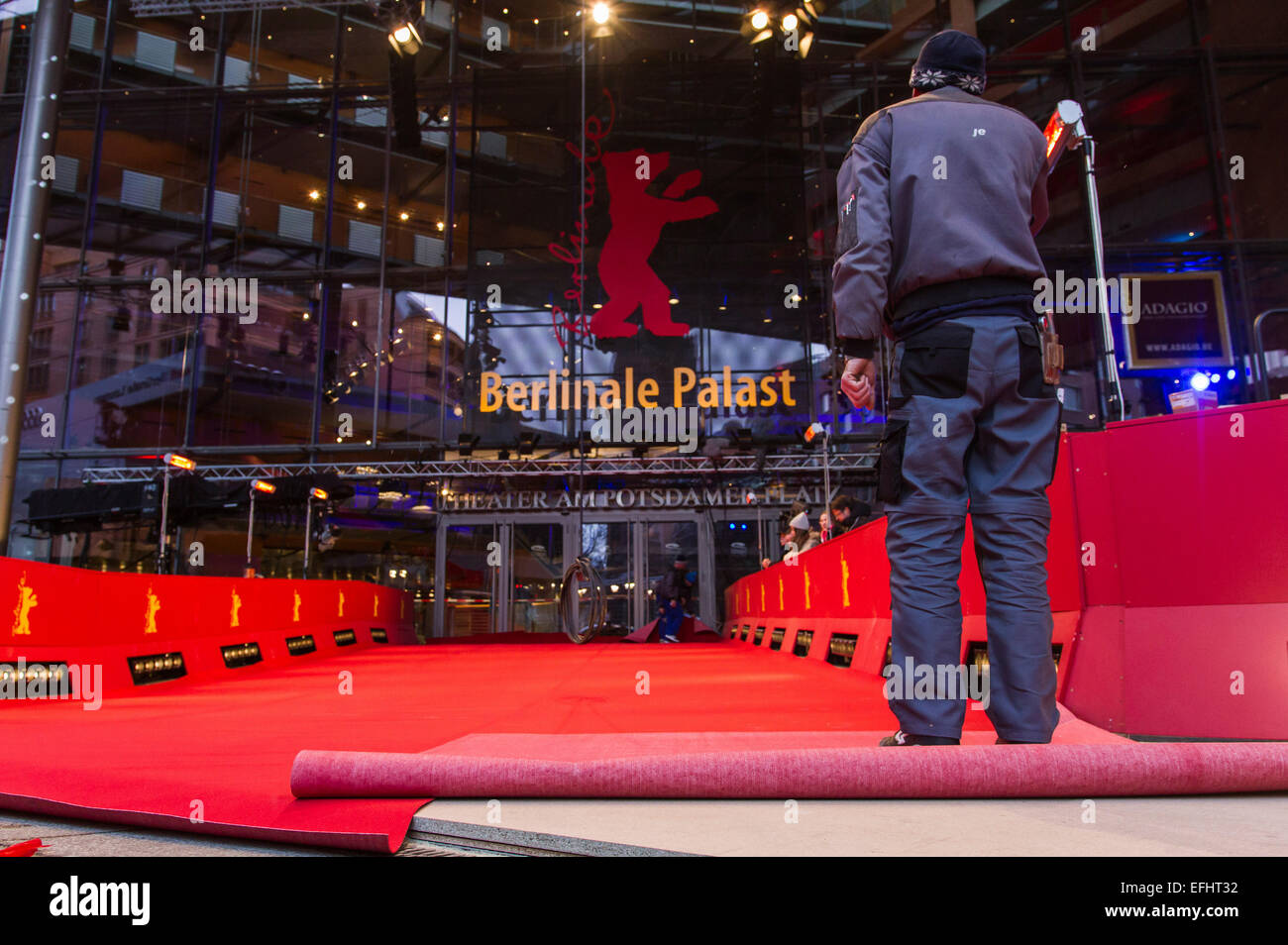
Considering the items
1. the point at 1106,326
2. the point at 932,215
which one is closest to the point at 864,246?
the point at 932,215

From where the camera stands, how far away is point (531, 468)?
1149 centimetres

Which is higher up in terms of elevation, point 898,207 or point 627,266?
point 627,266

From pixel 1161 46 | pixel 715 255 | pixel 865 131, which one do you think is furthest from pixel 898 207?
pixel 1161 46

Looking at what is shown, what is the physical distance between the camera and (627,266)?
12.4 metres

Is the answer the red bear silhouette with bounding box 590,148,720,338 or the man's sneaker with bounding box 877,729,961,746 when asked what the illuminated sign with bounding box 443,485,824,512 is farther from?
the man's sneaker with bounding box 877,729,961,746

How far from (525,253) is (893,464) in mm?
11622

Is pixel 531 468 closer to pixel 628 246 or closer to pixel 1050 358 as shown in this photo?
pixel 628 246

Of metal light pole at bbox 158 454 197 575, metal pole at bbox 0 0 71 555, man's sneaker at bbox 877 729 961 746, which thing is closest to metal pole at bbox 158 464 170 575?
metal light pole at bbox 158 454 197 575

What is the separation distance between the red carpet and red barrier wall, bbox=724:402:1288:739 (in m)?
0.37

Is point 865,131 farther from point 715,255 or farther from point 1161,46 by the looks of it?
point 1161,46

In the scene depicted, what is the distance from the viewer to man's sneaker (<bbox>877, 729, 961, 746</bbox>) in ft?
4.90

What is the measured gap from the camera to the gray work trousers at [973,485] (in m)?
1.62

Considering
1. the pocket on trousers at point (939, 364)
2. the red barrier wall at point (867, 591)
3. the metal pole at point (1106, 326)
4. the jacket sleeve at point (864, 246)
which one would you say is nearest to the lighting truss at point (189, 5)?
the red barrier wall at point (867, 591)

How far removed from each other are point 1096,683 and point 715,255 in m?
10.8
